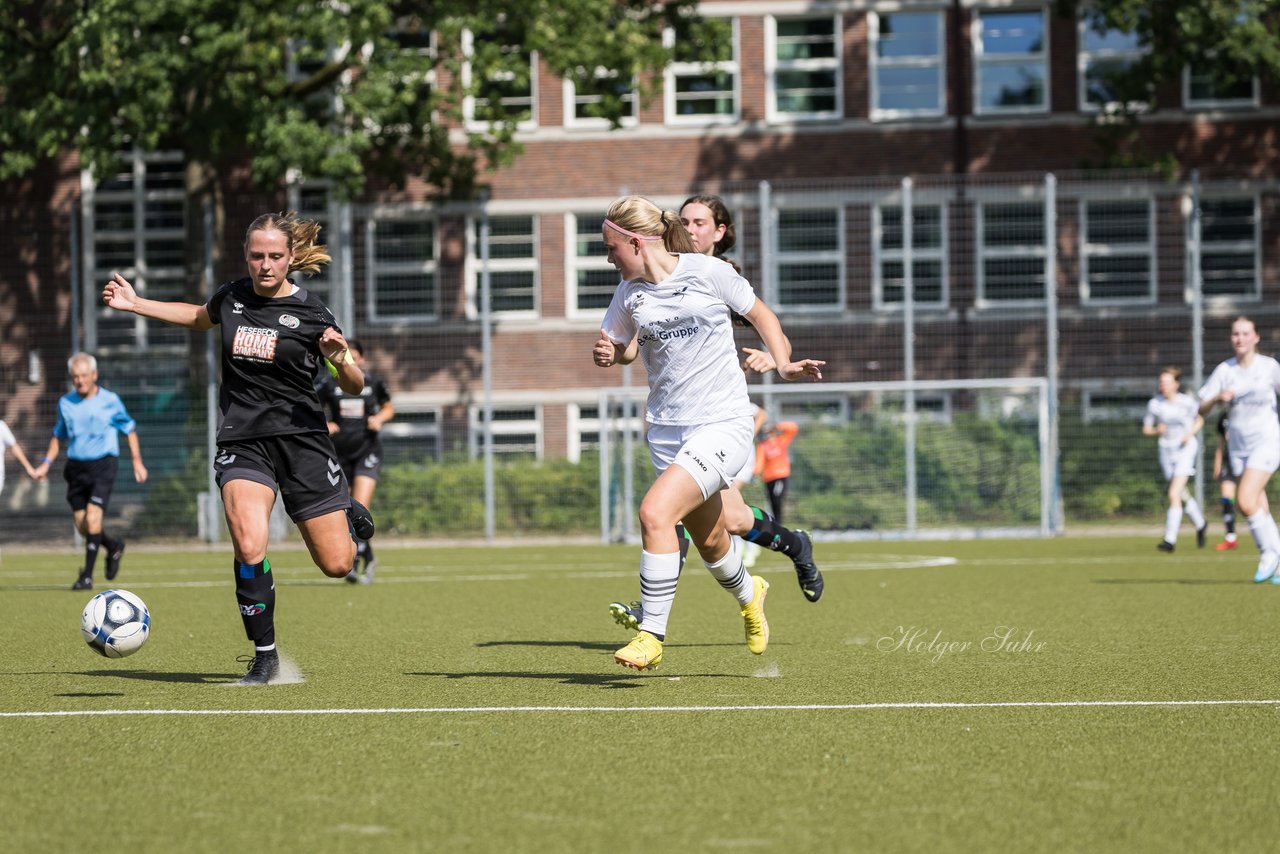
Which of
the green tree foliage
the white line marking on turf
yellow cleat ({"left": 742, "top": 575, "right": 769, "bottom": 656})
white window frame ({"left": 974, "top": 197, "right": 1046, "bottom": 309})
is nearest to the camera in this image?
the white line marking on turf

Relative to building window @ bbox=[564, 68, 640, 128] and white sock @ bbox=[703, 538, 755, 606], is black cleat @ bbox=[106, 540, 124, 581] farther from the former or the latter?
building window @ bbox=[564, 68, 640, 128]

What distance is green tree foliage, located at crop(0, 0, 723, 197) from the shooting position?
80.1 ft

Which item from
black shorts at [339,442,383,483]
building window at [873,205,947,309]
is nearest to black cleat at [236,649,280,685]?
black shorts at [339,442,383,483]

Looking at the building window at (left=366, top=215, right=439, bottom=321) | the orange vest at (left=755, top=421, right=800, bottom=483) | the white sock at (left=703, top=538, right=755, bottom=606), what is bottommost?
the white sock at (left=703, top=538, right=755, bottom=606)

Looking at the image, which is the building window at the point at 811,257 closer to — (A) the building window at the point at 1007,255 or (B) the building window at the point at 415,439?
(A) the building window at the point at 1007,255

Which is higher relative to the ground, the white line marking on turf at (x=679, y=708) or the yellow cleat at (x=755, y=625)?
the yellow cleat at (x=755, y=625)

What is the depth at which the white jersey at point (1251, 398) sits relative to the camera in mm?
14758

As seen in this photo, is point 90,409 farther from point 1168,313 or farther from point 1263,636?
point 1168,313

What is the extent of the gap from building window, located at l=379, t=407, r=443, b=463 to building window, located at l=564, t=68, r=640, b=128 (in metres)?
5.30

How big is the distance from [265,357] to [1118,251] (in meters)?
24.1

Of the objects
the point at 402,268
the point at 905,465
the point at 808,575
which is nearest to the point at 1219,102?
the point at 905,465

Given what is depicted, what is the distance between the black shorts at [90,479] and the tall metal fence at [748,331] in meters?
8.86

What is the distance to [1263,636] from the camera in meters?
10.3

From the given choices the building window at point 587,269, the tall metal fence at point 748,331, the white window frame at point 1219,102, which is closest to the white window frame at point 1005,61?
the white window frame at point 1219,102
